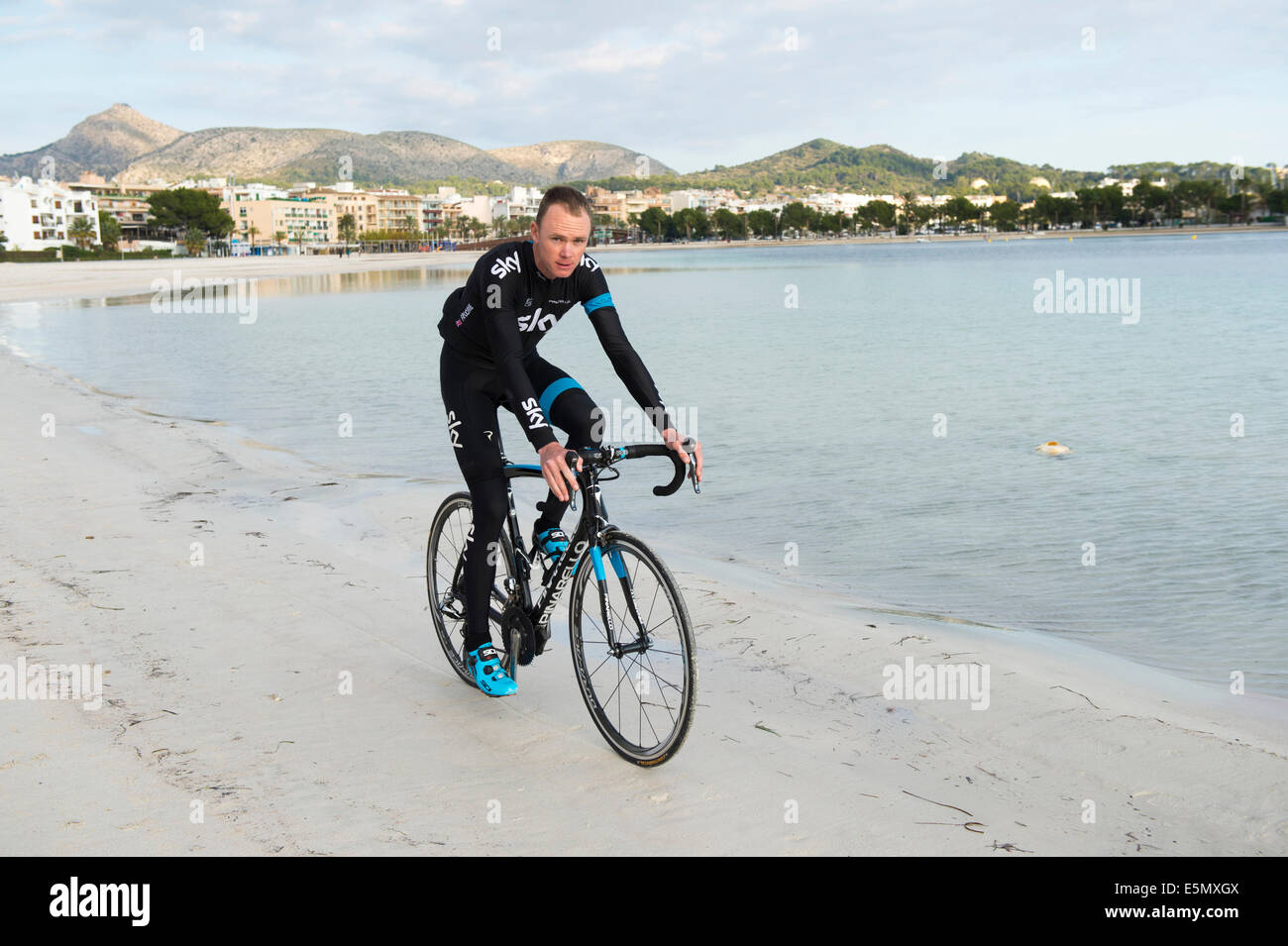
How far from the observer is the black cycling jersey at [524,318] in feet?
13.3

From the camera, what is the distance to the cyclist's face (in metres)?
4.04

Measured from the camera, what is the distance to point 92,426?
12.7 metres

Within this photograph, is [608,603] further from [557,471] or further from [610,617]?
[557,471]

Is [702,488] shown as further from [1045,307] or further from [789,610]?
[1045,307]

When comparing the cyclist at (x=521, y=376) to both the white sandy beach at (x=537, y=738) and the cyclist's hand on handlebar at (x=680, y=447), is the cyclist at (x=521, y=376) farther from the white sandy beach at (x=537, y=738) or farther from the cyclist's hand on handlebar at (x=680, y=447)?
the white sandy beach at (x=537, y=738)

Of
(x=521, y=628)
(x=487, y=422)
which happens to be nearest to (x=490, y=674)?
(x=521, y=628)

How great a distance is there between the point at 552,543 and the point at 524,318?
99 cm

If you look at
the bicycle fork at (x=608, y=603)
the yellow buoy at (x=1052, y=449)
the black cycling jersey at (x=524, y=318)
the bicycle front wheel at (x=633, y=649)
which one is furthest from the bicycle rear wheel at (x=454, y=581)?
the yellow buoy at (x=1052, y=449)

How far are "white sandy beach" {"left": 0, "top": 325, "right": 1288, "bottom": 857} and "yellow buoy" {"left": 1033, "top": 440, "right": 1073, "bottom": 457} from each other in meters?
7.42

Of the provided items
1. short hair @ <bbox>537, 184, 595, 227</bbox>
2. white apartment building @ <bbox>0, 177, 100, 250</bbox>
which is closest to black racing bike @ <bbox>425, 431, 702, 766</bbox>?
short hair @ <bbox>537, 184, 595, 227</bbox>

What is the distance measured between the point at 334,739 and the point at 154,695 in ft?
3.28

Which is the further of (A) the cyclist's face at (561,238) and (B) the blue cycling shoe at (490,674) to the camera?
(B) the blue cycling shoe at (490,674)
